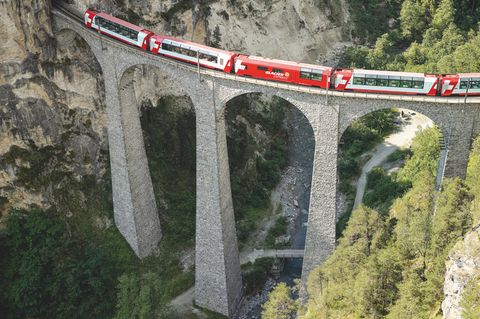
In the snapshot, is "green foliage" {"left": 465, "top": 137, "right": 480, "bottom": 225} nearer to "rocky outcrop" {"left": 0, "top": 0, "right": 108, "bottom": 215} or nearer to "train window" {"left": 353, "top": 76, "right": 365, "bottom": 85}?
"train window" {"left": 353, "top": 76, "right": 365, "bottom": 85}

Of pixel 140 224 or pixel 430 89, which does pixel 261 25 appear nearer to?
pixel 140 224

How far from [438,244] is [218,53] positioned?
58.5 feet

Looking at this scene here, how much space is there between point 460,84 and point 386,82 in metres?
4.08

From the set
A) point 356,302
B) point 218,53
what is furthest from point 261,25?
point 356,302

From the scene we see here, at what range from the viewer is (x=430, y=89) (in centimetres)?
3141

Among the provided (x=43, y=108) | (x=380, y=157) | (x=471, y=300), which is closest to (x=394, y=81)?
(x=471, y=300)

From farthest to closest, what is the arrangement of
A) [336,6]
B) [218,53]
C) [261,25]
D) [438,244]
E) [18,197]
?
[336,6], [261,25], [18,197], [218,53], [438,244]

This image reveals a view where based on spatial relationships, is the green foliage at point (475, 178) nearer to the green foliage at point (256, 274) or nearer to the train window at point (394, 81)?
the train window at point (394, 81)

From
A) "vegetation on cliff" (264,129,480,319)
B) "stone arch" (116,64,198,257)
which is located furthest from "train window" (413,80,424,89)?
"stone arch" (116,64,198,257)

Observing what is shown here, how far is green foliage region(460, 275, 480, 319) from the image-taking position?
→ 71.8ft

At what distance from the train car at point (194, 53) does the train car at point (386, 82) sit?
7366mm

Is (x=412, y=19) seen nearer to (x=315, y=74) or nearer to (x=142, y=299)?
(x=315, y=74)

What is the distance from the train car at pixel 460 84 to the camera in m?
30.9

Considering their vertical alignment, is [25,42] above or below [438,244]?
above
